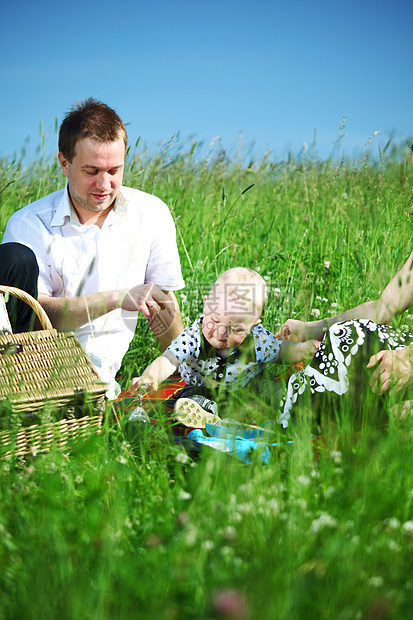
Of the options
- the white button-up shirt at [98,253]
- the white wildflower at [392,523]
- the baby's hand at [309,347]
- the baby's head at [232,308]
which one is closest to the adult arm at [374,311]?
the baby's hand at [309,347]

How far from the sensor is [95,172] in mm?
2686

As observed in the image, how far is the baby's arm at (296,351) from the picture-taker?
2.42m

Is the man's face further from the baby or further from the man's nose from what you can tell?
the baby

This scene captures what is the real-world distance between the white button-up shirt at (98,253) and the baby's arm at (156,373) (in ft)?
0.99

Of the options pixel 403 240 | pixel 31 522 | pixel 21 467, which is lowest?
pixel 21 467

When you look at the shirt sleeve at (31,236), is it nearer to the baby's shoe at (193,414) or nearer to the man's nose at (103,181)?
the man's nose at (103,181)

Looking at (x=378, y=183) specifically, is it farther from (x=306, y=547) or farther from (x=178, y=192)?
(x=306, y=547)

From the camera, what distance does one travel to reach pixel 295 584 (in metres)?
0.94

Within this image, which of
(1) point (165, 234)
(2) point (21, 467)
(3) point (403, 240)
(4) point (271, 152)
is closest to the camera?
(2) point (21, 467)

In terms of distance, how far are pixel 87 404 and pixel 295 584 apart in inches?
45.4

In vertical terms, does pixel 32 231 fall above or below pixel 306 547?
above

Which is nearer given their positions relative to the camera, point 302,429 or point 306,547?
point 306,547

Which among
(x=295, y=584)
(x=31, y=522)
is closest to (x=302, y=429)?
(x=295, y=584)

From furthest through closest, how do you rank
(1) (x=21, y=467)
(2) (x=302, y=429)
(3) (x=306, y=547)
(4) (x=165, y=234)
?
(4) (x=165, y=234) → (1) (x=21, y=467) → (2) (x=302, y=429) → (3) (x=306, y=547)
